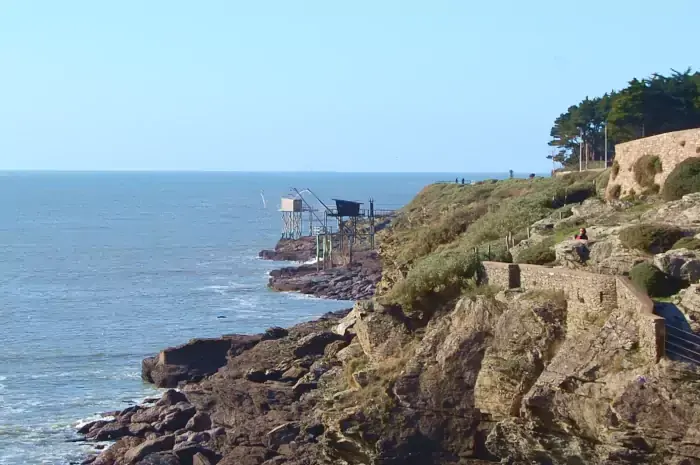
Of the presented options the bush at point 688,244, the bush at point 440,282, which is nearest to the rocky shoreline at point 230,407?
the bush at point 440,282

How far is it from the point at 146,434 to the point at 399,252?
14.1 meters

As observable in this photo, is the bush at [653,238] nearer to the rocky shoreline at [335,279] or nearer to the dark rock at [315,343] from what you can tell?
the dark rock at [315,343]

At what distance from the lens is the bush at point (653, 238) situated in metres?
31.8

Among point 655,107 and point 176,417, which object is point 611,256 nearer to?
point 176,417

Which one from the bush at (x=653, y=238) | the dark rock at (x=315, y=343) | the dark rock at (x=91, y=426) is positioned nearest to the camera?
the bush at (x=653, y=238)

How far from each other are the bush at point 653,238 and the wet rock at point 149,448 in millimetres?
15592

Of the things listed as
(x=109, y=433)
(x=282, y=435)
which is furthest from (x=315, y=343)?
(x=282, y=435)

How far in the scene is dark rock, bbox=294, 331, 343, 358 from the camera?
45.8 m

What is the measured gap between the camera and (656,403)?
25.2m

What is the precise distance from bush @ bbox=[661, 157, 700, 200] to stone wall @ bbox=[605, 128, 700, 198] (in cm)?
84

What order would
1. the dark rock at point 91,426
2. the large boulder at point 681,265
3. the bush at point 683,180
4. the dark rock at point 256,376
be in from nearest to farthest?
1. the large boulder at point 681,265
2. the bush at point 683,180
3. the dark rock at point 91,426
4. the dark rock at point 256,376

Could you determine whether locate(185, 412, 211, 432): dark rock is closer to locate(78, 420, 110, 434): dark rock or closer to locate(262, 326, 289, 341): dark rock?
locate(78, 420, 110, 434): dark rock

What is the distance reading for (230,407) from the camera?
133ft

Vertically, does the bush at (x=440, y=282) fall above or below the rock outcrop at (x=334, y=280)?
above
